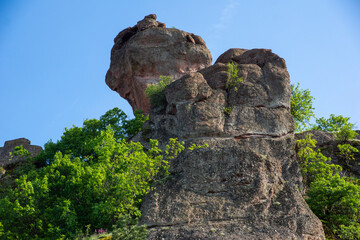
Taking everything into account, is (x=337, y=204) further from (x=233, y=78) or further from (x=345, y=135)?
(x=345, y=135)

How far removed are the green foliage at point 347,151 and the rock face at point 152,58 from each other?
20827mm

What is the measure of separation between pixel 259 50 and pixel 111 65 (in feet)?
68.7

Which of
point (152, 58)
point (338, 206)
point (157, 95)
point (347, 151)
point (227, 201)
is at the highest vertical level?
point (152, 58)

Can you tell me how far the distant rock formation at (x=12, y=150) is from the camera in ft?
123

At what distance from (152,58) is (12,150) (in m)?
19.5

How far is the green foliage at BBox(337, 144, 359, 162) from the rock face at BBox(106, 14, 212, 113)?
20827 millimetres

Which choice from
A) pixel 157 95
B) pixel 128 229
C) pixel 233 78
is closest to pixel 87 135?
pixel 157 95

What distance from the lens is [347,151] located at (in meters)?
35.2

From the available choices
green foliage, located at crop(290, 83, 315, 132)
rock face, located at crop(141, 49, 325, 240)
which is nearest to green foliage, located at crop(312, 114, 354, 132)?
green foliage, located at crop(290, 83, 315, 132)

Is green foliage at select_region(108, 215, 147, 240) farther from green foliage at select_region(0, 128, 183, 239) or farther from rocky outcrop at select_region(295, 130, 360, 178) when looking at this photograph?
rocky outcrop at select_region(295, 130, 360, 178)

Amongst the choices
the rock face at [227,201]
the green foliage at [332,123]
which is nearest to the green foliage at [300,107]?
the green foliage at [332,123]

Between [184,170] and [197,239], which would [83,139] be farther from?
[197,239]

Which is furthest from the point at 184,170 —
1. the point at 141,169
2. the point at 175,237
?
the point at 175,237

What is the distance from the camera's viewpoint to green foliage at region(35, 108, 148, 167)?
3225cm
